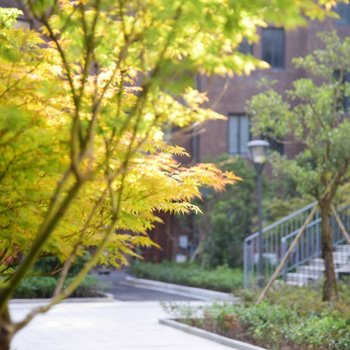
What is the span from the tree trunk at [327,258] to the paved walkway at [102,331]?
2633 mm

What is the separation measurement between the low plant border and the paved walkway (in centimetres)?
11

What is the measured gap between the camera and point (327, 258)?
14547mm

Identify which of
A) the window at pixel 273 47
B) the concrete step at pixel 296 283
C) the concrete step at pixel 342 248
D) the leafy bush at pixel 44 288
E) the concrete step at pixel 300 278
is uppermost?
the window at pixel 273 47

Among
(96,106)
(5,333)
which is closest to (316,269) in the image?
(96,106)

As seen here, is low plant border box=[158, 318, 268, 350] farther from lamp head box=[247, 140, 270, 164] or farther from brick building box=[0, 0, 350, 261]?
brick building box=[0, 0, 350, 261]

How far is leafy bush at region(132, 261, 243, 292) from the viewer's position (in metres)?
22.0

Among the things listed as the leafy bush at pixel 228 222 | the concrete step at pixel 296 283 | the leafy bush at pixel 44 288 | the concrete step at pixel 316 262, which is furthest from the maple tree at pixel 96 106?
the leafy bush at pixel 228 222

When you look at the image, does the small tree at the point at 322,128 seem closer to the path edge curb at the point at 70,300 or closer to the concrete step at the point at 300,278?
the concrete step at the point at 300,278

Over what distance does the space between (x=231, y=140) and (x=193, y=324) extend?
1645 cm

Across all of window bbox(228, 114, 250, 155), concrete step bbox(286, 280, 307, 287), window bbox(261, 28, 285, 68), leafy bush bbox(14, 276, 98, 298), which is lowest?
leafy bush bbox(14, 276, 98, 298)

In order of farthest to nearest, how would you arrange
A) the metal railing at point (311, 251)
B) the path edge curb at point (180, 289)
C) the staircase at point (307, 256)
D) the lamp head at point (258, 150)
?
the path edge curb at point (180, 289)
the metal railing at point (311, 251)
the staircase at point (307, 256)
the lamp head at point (258, 150)

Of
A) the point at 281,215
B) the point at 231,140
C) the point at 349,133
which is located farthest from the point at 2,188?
the point at 231,140

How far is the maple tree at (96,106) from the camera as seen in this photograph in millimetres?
4473

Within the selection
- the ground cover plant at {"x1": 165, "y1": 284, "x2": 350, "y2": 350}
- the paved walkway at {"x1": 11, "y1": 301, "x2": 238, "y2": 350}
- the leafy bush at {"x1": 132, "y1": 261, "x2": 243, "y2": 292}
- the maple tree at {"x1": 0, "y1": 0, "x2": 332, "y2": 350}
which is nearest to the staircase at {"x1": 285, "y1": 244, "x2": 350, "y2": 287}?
the ground cover plant at {"x1": 165, "y1": 284, "x2": 350, "y2": 350}
